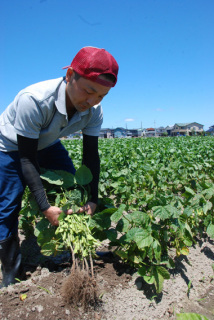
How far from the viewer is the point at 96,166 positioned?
1939 mm

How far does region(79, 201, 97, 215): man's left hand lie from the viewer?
5.70 ft

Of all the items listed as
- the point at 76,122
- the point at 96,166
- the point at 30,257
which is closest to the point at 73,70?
the point at 76,122

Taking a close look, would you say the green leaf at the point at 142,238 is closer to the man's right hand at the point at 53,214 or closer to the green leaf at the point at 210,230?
the man's right hand at the point at 53,214

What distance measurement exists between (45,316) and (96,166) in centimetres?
104

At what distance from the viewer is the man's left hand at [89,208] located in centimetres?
174

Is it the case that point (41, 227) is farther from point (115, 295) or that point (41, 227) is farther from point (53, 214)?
point (115, 295)

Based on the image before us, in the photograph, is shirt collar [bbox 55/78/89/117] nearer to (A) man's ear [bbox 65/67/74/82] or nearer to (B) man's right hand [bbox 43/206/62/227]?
(A) man's ear [bbox 65/67/74/82]

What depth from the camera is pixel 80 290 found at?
1.51 m

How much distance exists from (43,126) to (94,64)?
0.53 metres

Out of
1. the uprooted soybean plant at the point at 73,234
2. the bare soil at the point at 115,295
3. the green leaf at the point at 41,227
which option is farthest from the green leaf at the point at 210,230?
the green leaf at the point at 41,227

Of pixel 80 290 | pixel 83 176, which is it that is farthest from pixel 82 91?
pixel 80 290

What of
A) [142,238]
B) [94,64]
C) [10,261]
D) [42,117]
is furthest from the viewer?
[10,261]

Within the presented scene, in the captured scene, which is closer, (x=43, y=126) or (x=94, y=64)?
(x=94, y=64)

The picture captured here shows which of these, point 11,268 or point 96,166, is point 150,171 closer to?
point 96,166
